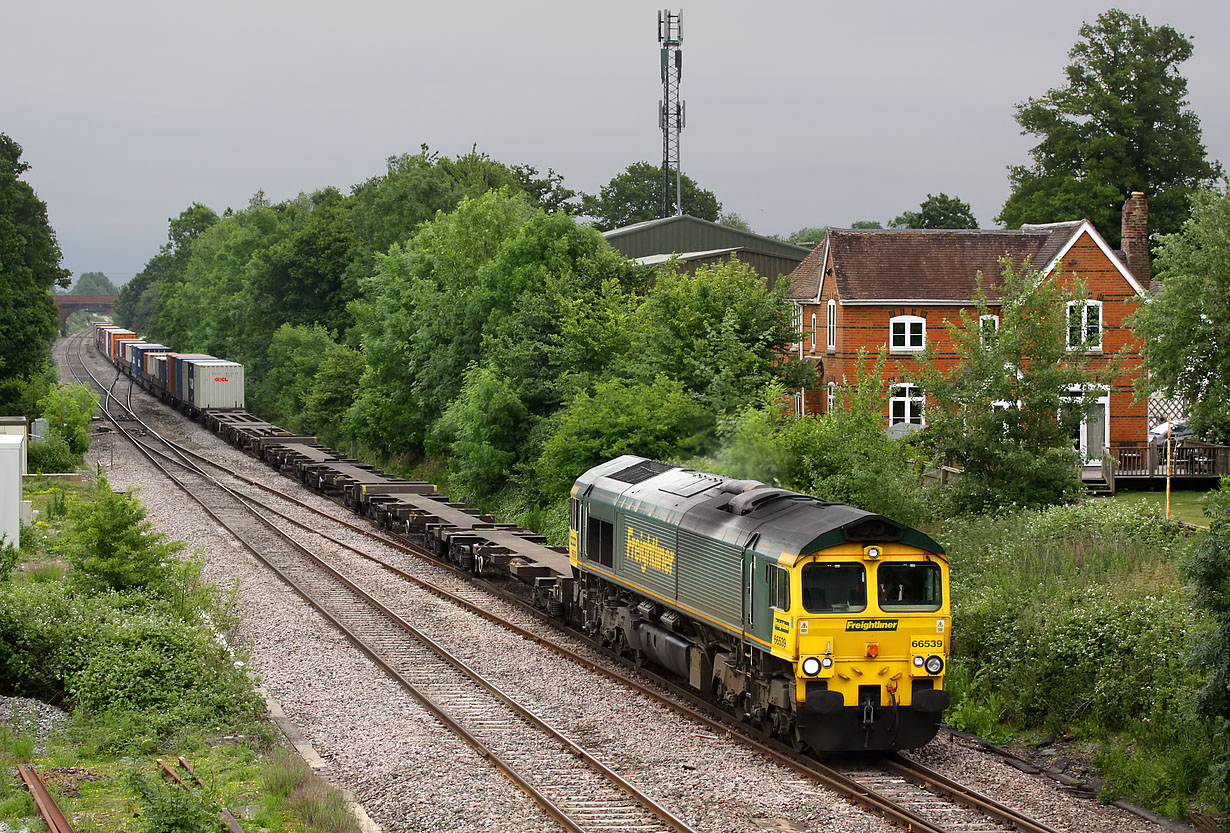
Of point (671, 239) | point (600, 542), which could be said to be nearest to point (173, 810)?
point (600, 542)

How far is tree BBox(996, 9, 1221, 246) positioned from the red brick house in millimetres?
28482

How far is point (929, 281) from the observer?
131ft

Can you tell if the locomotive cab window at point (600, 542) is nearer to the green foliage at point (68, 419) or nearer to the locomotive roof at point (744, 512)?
the locomotive roof at point (744, 512)

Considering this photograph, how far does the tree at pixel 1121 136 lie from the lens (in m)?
68.2

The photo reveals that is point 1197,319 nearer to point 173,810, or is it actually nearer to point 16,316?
point 173,810

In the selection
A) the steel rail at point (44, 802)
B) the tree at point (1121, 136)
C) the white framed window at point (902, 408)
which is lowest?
the steel rail at point (44, 802)

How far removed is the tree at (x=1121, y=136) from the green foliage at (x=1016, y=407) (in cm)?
4650

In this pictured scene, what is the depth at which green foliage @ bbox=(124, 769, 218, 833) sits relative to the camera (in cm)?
1012

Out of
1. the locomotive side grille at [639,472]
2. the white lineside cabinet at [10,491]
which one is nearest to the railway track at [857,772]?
the locomotive side grille at [639,472]

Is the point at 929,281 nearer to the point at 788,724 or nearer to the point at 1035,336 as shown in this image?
the point at 1035,336

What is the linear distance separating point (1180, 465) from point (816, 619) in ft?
73.5

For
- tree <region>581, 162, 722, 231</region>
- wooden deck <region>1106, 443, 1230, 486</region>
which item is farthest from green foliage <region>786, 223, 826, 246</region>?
wooden deck <region>1106, 443, 1230, 486</region>

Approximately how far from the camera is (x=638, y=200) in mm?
115500

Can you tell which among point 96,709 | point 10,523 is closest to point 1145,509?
point 96,709
